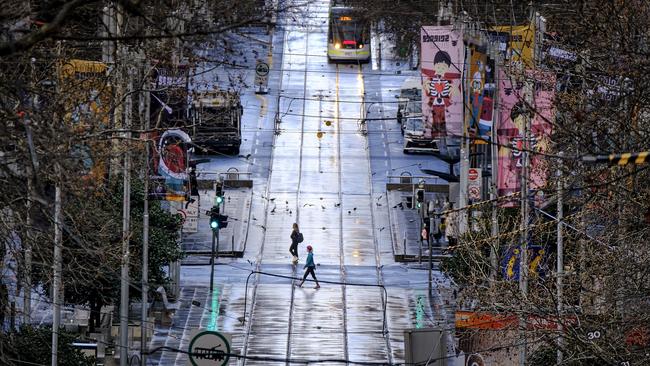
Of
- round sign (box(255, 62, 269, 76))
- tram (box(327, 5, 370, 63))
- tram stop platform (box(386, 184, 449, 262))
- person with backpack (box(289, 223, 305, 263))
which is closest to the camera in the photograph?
person with backpack (box(289, 223, 305, 263))

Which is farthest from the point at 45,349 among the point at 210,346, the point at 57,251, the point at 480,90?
the point at 480,90

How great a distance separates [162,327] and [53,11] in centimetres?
3264

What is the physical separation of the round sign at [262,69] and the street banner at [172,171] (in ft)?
103

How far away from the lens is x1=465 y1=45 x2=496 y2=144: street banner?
46719 mm

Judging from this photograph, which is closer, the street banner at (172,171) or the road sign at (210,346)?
the road sign at (210,346)

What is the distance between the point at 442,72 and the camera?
48.0 m

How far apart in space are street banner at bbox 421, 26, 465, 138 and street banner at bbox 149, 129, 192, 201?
7.54 meters

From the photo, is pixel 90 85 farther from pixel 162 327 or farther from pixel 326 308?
pixel 326 308

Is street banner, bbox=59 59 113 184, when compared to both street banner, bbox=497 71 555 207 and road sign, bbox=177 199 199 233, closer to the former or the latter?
street banner, bbox=497 71 555 207

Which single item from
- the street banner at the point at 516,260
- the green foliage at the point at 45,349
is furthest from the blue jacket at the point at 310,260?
the green foliage at the point at 45,349

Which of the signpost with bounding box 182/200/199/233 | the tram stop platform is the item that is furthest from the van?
the signpost with bounding box 182/200/199/233

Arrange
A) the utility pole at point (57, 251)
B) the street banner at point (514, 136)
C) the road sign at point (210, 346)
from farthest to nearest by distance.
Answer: the street banner at point (514, 136) < the road sign at point (210, 346) < the utility pole at point (57, 251)

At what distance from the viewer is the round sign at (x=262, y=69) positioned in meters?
76.8

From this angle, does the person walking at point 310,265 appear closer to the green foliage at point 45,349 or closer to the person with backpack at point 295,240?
the person with backpack at point 295,240
